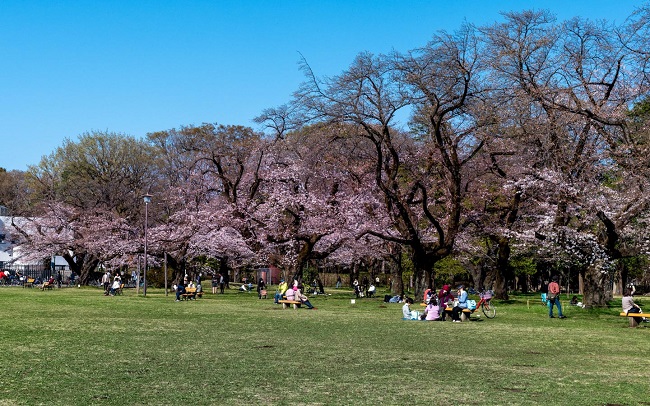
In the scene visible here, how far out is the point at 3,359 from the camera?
13.6 meters

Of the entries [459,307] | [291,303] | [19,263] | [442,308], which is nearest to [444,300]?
[442,308]

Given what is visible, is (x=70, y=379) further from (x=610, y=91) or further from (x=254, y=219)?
(x=254, y=219)

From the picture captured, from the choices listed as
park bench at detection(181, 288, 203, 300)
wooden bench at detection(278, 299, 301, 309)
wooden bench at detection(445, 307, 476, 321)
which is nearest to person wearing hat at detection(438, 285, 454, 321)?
wooden bench at detection(445, 307, 476, 321)

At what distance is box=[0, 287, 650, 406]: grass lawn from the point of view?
10.5m

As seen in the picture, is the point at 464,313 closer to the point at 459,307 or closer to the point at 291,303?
the point at 459,307

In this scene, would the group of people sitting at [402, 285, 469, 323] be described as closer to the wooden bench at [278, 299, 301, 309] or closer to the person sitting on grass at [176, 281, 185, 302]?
the wooden bench at [278, 299, 301, 309]

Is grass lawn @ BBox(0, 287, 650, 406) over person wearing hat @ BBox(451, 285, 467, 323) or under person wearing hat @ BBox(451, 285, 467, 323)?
under

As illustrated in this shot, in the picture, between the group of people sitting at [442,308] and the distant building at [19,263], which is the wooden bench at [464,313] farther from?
the distant building at [19,263]

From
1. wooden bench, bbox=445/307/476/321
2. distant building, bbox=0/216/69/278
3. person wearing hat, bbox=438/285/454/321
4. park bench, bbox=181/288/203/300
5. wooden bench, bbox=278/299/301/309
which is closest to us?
wooden bench, bbox=445/307/476/321

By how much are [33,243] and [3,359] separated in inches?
2036

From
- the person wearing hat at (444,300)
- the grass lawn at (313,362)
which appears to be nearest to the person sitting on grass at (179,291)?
the grass lawn at (313,362)

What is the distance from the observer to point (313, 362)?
46.1 feet

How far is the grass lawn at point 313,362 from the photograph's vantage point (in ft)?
34.3

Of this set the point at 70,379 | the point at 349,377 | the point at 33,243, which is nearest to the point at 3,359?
the point at 70,379
